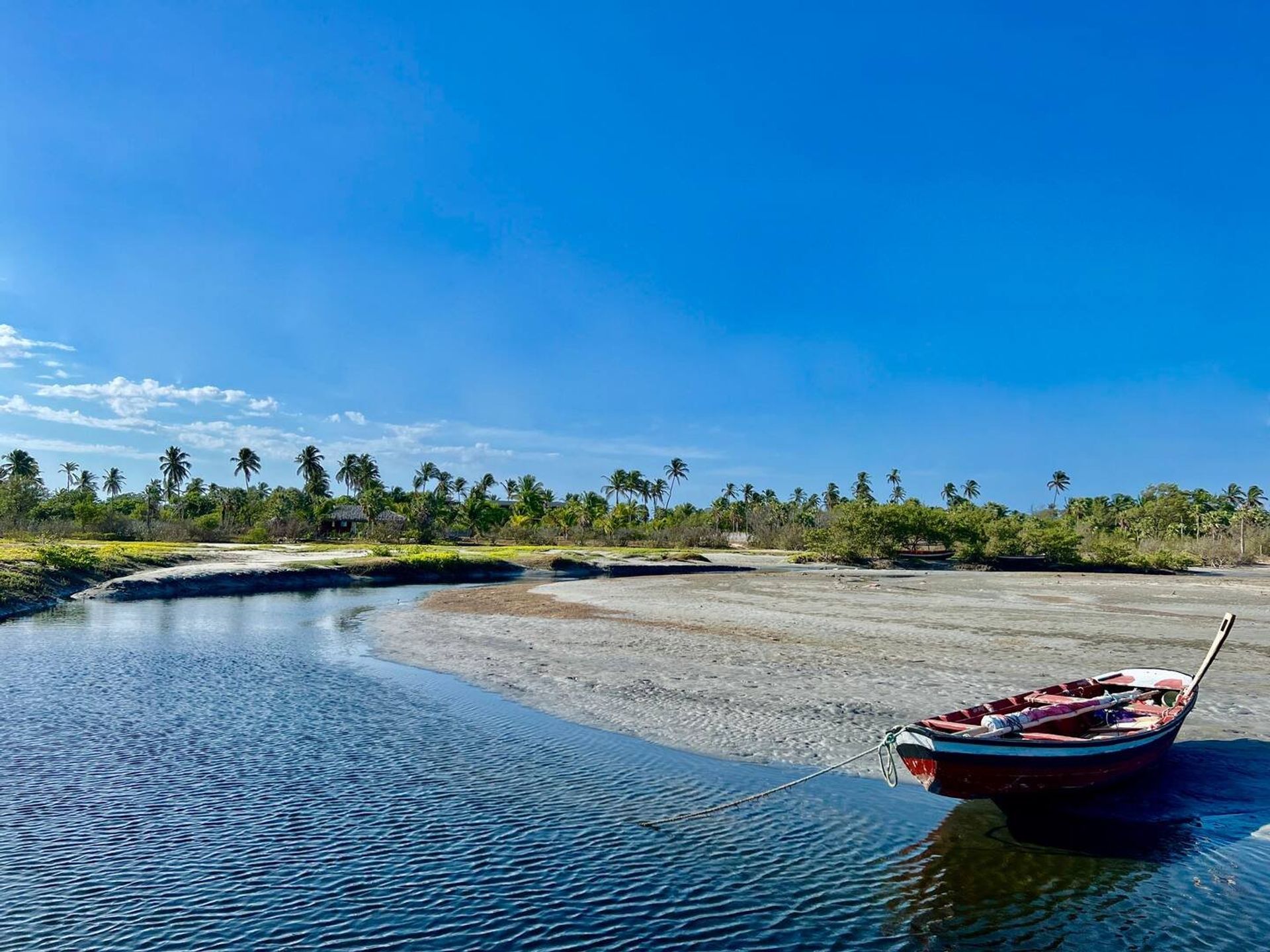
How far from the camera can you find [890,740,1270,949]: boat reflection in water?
8.32m

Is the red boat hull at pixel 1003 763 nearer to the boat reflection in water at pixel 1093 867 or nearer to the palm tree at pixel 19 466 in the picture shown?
the boat reflection in water at pixel 1093 867

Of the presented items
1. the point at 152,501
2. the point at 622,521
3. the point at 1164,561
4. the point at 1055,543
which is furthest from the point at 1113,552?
the point at 152,501

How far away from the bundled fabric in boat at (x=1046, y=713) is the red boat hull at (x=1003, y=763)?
0.73 metres

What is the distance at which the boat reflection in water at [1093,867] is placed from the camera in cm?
832

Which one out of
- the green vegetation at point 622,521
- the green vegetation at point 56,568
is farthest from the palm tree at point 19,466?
the green vegetation at point 56,568

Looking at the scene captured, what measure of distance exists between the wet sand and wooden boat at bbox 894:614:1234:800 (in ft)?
10.3

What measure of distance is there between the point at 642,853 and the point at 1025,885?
4829 mm

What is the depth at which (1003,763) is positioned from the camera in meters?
10.1

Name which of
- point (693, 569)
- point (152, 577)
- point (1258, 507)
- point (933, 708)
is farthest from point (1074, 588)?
point (1258, 507)

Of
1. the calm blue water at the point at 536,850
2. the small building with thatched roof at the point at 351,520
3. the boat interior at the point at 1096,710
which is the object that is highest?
the small building with thatched roof at the point at 351,520

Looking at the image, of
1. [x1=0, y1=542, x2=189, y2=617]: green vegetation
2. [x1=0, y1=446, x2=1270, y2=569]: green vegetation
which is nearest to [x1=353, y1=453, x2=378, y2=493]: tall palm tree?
[x1=0, y1=446, x2=1270, y2=569]: green vegetation

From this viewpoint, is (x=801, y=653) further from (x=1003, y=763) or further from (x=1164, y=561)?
(x=1164, y=561)

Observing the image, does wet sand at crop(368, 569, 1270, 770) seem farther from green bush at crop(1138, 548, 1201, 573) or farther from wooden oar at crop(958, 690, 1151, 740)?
green bush at crop(1138, 548, 1201, 573)

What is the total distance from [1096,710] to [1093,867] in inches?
158
